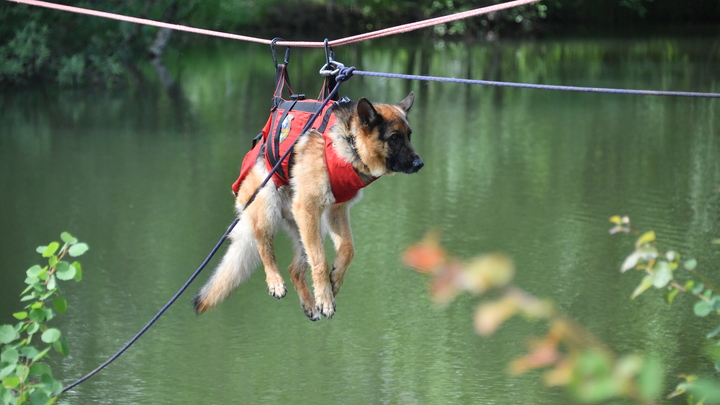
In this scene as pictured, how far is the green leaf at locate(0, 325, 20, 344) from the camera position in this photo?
379cm

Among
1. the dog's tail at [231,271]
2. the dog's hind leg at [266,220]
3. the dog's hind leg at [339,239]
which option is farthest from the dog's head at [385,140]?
the dog's tail at [231,271]

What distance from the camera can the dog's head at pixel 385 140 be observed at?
180 inches

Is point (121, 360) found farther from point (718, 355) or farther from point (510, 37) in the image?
point (510, 37)

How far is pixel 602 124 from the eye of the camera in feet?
67.9

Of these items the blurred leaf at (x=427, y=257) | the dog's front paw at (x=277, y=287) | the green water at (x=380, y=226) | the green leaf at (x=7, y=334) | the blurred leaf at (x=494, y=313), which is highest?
the blurred leaf at (x=427, y=257)

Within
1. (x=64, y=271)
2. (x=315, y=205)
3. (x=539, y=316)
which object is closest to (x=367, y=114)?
(x=315, y=205)

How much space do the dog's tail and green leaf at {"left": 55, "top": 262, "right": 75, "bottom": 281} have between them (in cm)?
145

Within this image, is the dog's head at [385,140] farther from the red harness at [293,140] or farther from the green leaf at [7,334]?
the green leaf at [7,334]

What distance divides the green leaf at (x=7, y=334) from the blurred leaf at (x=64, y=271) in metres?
0.29

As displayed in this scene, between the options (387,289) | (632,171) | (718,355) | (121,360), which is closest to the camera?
(718,355)

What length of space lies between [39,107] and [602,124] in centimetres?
1345

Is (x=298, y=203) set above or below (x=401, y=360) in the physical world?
above

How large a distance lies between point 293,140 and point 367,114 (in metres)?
0.42

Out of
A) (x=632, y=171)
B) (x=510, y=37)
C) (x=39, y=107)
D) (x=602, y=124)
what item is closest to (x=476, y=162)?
(x=632, y=171)
